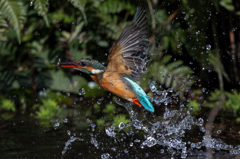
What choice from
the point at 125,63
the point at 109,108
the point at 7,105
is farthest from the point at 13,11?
the point at 125,63

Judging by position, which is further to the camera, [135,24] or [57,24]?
[57,24]

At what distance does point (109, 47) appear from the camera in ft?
14.0

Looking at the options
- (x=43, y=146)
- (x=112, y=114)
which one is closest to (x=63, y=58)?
(x=112, y=114)

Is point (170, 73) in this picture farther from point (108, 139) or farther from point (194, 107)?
point (108, 139)

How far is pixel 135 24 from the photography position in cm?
207

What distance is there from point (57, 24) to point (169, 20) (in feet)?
4.70

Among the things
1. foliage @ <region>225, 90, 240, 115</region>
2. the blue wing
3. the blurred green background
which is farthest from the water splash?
the blurred green background

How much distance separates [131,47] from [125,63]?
0.11 m

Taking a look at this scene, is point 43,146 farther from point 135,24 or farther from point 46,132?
point 135,24

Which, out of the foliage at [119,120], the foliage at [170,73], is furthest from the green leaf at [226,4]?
the foliage at [119,120]

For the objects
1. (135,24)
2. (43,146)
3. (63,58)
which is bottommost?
(63,58)

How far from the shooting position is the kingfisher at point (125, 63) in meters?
2.07

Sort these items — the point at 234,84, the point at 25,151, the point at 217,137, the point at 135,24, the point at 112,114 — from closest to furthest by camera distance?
1. the point at 135,24
2. the point at 25,151
3. the point at 217,137
4. the point at 112,114
5. the point at 234,84

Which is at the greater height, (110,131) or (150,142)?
(150,142)
